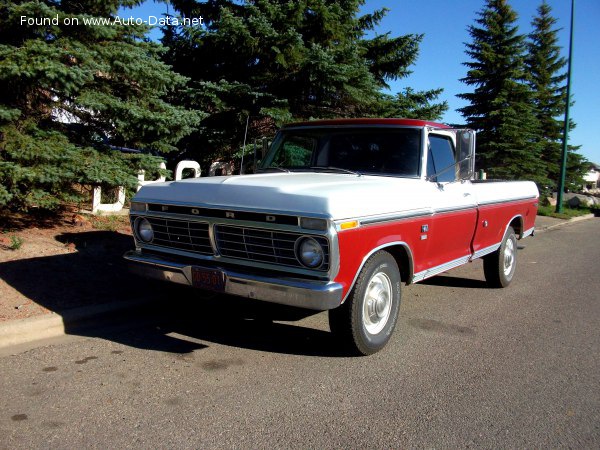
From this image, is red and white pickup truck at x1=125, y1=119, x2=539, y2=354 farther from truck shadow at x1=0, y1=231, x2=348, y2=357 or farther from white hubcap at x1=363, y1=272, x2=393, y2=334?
truck shadow at x1=0, y1=231, x2=348, y2=357

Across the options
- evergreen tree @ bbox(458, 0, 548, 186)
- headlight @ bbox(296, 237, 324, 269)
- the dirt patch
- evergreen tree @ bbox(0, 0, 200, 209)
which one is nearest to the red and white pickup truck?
headlight @ bbox(296, 237, 324, 269)

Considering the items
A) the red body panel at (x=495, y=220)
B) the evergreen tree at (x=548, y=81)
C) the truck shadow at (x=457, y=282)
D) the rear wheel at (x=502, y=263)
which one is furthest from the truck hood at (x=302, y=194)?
the evergreen tree at (x=548, y=81)

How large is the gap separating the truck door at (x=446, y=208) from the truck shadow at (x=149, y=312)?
1.40 metres

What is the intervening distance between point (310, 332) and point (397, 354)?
0.86 m

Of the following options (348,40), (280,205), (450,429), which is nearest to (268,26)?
(348,40)

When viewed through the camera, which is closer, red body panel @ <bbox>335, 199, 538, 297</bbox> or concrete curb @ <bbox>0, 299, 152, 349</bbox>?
red body panel @ <bbox>335, 199, 538, 297</bbox>

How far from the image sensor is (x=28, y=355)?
163 inches

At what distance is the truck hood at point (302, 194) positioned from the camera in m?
3.81

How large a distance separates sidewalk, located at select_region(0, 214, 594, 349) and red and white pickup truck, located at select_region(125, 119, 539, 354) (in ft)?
2.53

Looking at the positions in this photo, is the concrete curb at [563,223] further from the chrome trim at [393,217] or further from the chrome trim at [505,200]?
the chrome trim at [393,217]

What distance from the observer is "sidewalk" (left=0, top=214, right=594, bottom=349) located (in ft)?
15.0

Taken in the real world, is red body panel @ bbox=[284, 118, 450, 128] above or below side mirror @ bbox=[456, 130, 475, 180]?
above

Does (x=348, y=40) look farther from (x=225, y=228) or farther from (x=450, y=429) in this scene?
(x=450, y=429)

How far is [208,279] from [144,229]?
1064mm
